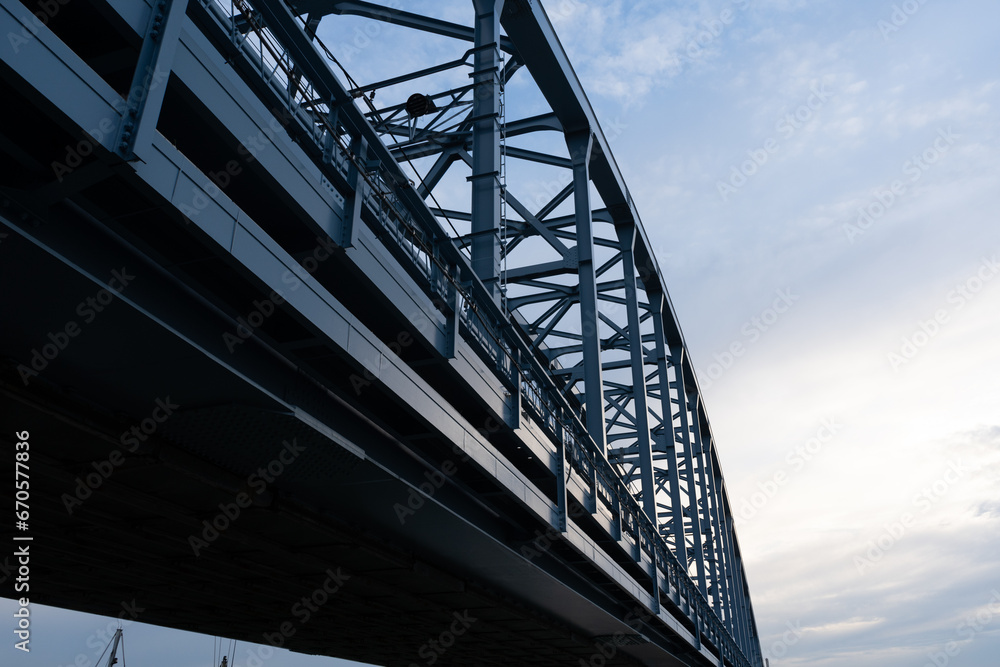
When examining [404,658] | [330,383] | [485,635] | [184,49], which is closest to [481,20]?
[330,383]

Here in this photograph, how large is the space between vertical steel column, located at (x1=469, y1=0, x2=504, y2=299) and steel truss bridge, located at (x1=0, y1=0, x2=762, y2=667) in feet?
0.16

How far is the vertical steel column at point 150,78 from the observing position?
4344 millimetres

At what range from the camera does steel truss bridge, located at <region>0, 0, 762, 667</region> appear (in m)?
4.67

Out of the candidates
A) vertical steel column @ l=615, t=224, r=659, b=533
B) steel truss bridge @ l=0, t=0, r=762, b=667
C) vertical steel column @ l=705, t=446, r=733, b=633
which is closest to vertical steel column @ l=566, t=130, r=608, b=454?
steel truss bridge @ l=0, t=0, r=762, b=667

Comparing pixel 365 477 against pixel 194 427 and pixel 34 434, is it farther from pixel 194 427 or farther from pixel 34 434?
pixel 34 434

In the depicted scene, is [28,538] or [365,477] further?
[28,538]

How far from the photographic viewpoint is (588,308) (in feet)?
63.3

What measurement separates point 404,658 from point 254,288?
2380 centimetres

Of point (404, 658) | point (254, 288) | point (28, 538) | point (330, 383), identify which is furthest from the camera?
point (404, 658)

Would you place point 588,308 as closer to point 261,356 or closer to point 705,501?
point 261,356

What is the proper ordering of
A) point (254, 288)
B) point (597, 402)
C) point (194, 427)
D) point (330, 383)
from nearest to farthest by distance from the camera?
1. point (254, 288)
2. point (194, 427)
3. point (330, 383)
4. point (597, 402)

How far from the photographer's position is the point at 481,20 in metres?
17.2

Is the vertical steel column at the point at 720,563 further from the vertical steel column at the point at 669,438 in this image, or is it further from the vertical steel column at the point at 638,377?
the vertical steel column at the point at 638,377

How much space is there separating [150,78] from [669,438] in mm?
26357
